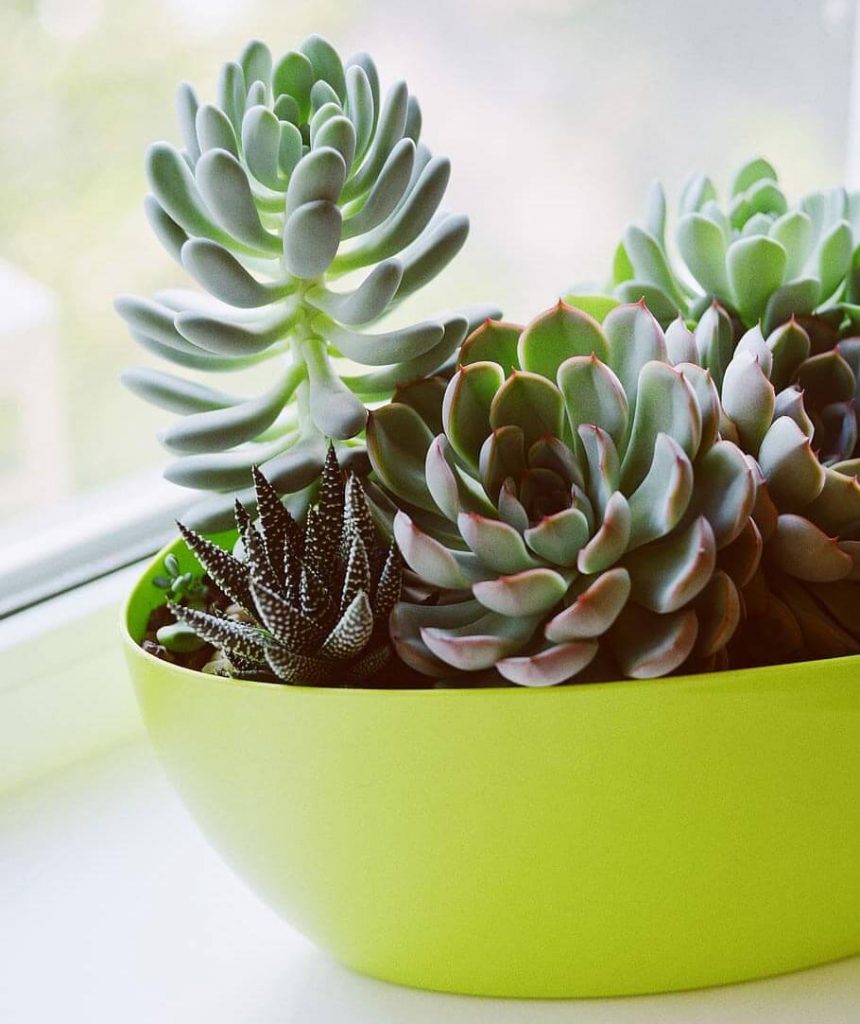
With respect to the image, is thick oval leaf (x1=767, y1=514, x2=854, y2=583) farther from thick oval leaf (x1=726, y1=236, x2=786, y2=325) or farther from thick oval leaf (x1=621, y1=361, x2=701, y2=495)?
thick oval leaf (x1=726, y1=236, x2=786, y2=325)

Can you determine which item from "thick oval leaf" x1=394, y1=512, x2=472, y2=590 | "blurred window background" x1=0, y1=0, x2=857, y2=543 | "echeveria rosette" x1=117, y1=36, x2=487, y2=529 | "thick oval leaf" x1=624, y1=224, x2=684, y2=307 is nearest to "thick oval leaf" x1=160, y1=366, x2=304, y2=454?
"echeveria rosette" x1=117, y1=36, x2=487, y2=529

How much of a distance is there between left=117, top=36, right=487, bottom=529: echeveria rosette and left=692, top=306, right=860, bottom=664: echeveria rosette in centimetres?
12

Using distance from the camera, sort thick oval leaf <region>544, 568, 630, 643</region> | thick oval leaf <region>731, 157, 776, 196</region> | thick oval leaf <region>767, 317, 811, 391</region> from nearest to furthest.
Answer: thick oval leaf <region>544, 568, 630, 643</region>
thick oval leaf <region>767, 317, 811, 391</region>
thick oval leaf <region>731, 157, 776, 196</region>

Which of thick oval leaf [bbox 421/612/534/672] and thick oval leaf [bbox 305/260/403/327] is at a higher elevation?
thick oval leaf [bbox 305/260/403/327]

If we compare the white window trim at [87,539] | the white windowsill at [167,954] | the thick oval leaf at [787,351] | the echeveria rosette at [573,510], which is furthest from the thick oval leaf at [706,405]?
the white window trim at [87,539]

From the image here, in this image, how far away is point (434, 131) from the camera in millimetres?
1168

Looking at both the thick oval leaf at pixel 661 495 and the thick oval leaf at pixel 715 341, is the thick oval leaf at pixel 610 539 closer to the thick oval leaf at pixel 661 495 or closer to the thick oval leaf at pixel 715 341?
the thick oval leaf at pixel 661 495

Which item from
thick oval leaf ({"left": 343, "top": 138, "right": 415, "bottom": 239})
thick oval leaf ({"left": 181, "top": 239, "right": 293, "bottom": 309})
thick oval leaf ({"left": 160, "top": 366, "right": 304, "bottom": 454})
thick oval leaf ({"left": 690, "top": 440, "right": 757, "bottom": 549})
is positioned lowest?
thick oval leaf ({"left": 690, "top": 440, "right": 757, "bottom": 549})

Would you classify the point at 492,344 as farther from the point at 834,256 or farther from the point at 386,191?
the point at 834,256

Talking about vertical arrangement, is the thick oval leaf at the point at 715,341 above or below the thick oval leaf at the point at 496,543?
above

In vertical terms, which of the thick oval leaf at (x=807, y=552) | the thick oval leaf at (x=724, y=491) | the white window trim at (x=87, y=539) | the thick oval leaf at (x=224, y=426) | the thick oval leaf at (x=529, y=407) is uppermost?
the thick oval leaf at (x=529, y=407)

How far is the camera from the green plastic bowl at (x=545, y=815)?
429 mm

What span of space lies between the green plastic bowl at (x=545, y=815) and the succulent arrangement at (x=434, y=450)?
0.07 feet

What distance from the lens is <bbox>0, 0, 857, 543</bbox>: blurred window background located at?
0.93 metres
